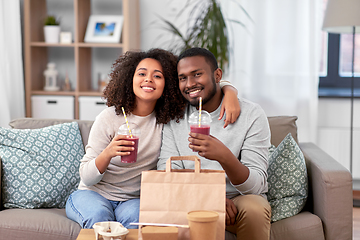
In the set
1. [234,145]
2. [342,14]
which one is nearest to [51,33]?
[234,145]

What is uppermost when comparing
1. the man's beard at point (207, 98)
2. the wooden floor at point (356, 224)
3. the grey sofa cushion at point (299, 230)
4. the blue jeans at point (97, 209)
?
the man's beard at point (207, 98)

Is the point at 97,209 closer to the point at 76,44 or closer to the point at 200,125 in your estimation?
the point at 200,125

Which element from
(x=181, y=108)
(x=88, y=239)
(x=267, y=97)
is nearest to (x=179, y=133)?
(x=181, y=108)

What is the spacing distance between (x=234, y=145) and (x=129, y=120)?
0.51 meters

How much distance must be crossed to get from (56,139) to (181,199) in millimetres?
1075

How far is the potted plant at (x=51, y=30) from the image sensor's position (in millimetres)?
3279

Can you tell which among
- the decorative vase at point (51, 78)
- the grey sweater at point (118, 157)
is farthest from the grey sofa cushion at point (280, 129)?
the decorative vase at point (51, 78)

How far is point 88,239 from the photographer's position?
48.4 inches

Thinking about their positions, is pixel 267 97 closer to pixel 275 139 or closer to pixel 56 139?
pixel 275 139

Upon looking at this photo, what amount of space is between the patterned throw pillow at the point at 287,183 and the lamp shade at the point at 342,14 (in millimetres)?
1344

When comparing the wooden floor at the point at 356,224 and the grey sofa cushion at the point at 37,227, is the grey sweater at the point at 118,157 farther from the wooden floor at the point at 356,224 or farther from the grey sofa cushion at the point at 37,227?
the wooden floor at the point at 356,224

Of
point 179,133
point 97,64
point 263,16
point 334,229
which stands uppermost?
point 263,16

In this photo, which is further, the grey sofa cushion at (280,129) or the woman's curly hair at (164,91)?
the grey sofa cushion at (280,129)

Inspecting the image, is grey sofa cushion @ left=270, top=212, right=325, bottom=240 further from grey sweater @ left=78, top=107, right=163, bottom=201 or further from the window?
the window
